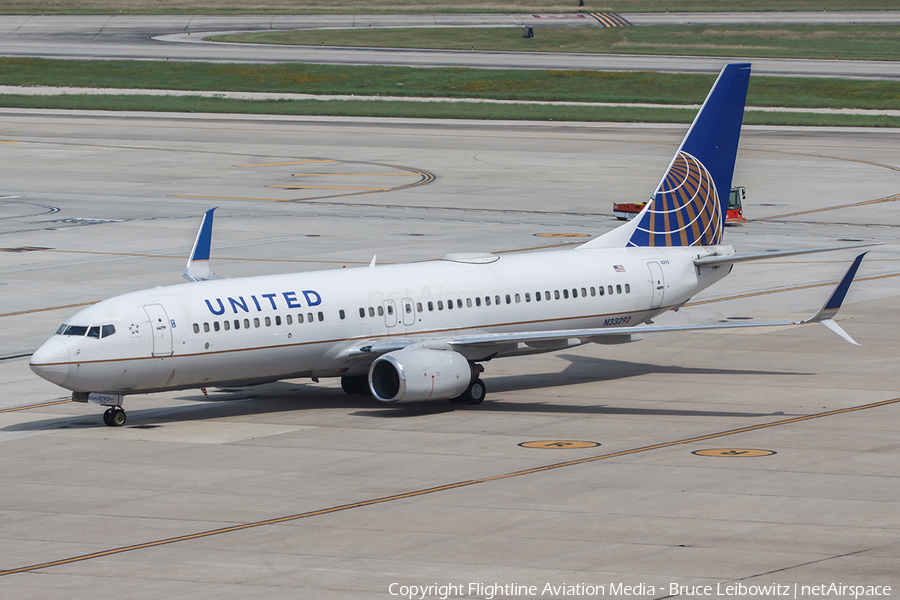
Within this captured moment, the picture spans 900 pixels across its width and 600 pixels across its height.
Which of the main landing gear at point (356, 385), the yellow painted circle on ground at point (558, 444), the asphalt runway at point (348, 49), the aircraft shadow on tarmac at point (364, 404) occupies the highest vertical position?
the asphalt runway at point (348, 49)

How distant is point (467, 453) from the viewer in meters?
32.0

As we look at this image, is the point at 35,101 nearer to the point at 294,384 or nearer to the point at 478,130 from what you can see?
the point at 478,130

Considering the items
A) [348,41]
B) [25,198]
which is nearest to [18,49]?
[348,41]

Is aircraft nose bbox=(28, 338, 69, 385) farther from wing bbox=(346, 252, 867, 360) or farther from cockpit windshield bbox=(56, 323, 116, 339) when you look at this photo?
wing bbox=(346, 252, 867, 360)

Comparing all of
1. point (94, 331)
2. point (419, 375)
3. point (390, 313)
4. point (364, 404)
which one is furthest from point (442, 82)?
point (94, 331)

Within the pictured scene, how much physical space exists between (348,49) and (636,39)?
37308mm

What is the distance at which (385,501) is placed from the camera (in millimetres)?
27781

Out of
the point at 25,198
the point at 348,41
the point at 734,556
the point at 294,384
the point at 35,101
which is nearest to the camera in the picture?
the point at 734,556

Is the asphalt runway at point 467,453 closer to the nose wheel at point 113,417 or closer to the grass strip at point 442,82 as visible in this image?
the nose wheel at point 113,417

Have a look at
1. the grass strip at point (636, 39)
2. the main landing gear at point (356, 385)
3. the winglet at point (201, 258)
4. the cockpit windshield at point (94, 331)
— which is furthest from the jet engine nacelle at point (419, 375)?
the grass strip at point (636, 39)

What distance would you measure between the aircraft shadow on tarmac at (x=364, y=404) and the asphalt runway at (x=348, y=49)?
10242 cm

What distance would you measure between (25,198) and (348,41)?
99451 millimetres

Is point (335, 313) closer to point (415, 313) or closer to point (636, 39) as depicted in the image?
point (415, 313)

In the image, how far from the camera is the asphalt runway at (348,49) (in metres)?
148
